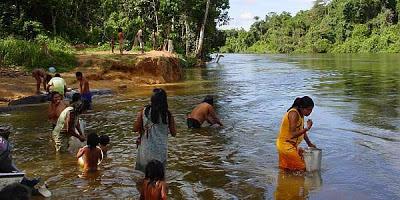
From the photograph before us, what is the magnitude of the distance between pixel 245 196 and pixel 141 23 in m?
33.2

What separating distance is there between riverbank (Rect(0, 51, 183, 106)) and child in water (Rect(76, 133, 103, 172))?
12.7 m

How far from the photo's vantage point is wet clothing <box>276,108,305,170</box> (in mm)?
7711

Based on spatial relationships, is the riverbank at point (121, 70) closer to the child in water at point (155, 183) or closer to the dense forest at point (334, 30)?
the child in water at point (155, 183)

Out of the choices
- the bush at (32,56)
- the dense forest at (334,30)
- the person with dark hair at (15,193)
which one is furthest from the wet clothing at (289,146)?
the dense forest at (334,30)

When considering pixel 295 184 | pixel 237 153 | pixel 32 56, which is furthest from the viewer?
pixel 32 56

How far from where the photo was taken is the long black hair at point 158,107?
6.45 meters

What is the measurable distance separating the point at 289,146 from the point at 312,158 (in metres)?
0.43

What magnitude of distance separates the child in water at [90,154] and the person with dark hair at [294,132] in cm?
285

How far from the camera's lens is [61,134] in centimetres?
904

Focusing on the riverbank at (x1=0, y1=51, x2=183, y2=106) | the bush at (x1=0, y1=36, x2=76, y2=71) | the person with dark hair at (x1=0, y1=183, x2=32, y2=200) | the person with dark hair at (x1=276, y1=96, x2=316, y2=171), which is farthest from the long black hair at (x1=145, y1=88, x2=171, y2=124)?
the bush at (x1=0, y1=36, x2=76, y2=71)

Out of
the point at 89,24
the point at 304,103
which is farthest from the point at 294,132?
the point at 89,24

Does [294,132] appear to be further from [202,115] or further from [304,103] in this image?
[202,115]

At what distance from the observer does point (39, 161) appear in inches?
360

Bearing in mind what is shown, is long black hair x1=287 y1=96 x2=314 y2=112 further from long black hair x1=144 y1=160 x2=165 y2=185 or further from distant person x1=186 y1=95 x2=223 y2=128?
distant person x1=186 y1=95 x2=223 y2=128
